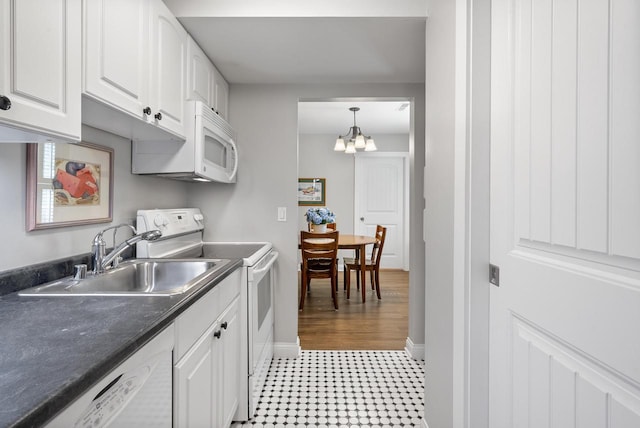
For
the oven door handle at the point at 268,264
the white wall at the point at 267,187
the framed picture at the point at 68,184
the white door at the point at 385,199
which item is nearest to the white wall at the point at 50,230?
the framed picture at the point at 68,184

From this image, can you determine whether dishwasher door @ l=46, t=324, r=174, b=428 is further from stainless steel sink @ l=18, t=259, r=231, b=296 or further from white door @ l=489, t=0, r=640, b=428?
white door @ l=489, t=0, r=640, b=428

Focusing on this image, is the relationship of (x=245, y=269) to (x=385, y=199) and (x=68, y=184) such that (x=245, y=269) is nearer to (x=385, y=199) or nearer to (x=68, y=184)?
(x=68, y=184)

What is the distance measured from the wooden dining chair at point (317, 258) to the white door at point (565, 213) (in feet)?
8.09

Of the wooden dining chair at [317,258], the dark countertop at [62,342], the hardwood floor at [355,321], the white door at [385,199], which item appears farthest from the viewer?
the white door at [385,199]

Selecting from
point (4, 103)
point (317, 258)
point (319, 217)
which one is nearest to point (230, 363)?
point (4, 103)

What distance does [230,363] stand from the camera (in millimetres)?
1575

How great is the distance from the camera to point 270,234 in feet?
8.36

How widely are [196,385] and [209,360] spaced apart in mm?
147

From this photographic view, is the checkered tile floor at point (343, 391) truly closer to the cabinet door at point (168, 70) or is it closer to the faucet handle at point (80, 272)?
the faucet handle at point (80, 272)

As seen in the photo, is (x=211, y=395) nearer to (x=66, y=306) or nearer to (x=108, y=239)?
(x=66, y=306)

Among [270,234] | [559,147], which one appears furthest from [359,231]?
[559,147]

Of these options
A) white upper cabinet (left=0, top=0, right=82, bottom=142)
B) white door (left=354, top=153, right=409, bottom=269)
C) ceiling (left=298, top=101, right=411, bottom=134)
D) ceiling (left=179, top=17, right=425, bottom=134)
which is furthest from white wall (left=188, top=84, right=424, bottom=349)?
white door (left=354, top=153, right=409, bottom=269)

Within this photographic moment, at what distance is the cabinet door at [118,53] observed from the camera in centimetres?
104

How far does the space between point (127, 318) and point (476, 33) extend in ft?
4.67
